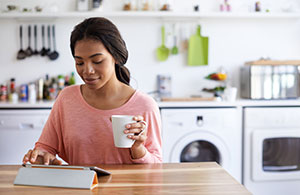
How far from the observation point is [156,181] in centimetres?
91

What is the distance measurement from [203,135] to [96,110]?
5.15 ft

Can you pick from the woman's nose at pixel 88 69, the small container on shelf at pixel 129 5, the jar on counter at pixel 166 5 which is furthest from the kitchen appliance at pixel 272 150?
the woman's nose at pixel 88 69

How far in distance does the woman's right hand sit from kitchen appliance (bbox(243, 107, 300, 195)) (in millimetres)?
1953

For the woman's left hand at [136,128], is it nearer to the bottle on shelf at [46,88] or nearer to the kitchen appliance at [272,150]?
the kitchen appliance at [272,150]

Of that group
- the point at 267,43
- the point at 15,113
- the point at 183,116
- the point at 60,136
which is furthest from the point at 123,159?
the point at 267,43

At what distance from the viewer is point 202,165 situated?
1069 millimetres

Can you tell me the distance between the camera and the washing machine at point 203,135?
270cm

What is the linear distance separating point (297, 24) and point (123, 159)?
2872 millimetres

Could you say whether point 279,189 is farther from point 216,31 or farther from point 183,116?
point 216,31

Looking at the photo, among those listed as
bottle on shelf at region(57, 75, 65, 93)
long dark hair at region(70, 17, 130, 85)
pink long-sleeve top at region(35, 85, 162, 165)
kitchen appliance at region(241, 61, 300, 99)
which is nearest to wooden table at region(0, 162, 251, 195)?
pink long-sleeve top at region(35, 85, 162, 165)

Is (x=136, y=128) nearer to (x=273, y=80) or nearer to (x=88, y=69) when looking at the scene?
(x=88, y=69)

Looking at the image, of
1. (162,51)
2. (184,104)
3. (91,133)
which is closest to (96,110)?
(91,133)

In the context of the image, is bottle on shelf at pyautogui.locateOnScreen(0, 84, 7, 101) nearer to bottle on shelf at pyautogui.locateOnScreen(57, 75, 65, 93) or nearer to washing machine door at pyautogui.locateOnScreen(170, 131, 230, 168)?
bottle on shelf at pyautogui.locateOnScreen(57, 75, 65, 93)

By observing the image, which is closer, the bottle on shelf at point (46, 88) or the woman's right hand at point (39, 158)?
the woman's right hand at point (39, 158)
